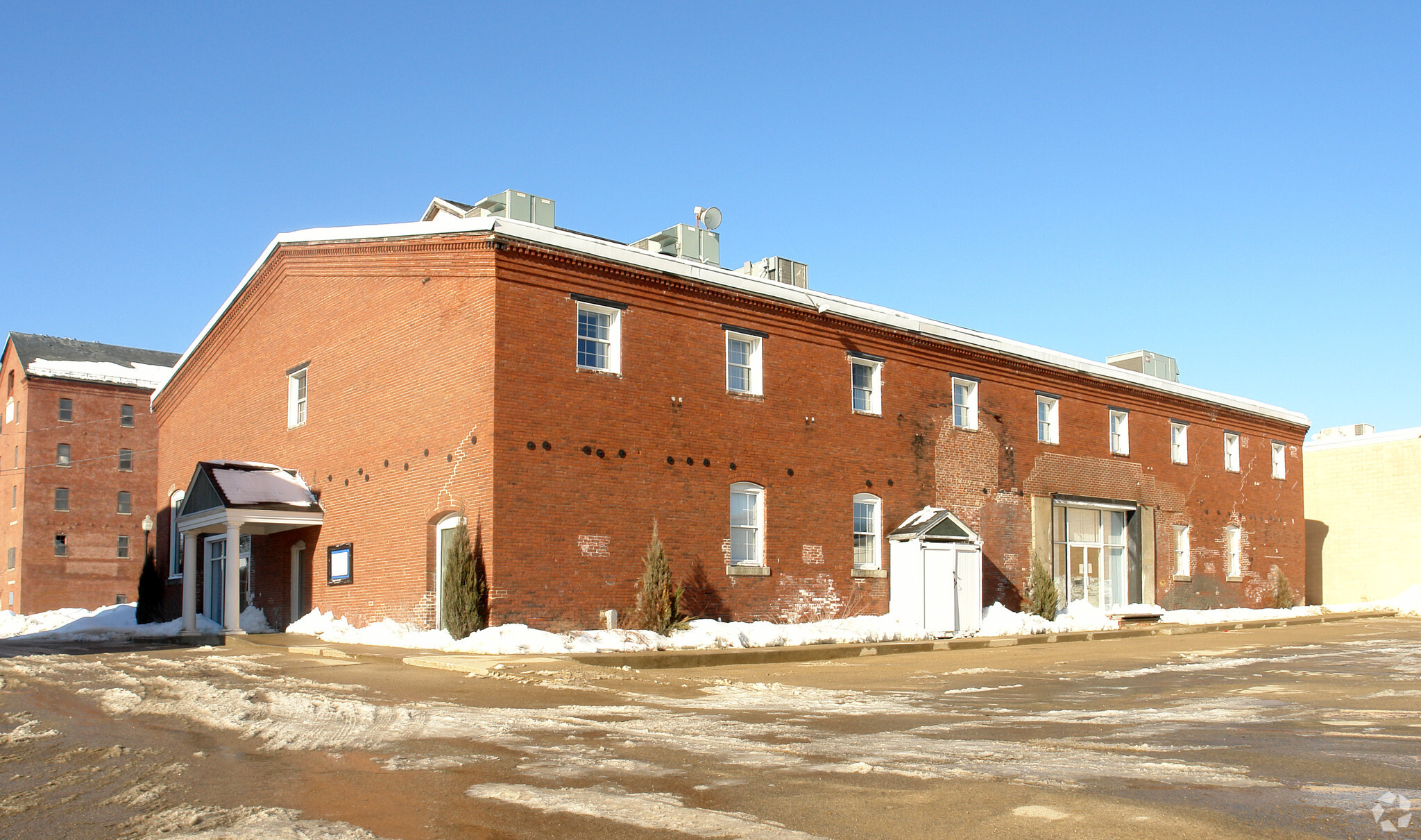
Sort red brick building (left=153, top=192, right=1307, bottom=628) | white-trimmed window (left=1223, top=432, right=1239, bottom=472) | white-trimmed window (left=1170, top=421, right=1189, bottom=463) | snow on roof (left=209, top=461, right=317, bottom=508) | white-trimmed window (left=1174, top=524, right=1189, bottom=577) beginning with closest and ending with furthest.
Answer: red brick building (left=153, top=192, right=1307, bottom=628)
snow on roof (left=209, top=461, right=317, bottom=508)
white-trimmed window (left=1174, top=524, right=1189, bottom=577)
white-trimmed window (left=1170, top=421, right=1189, bottom=463)
white-trimmed window (left=1223, top=432, right=1239, bottom=472)

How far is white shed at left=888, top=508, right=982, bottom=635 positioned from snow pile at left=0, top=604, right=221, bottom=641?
14.6m

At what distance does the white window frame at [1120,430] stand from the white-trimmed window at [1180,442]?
258 cm

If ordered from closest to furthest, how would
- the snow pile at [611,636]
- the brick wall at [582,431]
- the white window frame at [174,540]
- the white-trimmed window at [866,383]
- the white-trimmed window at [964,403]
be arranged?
the snow pile at [611,636]
the brick wall at [582,431]
the white-trimmed window at [866,383]
the white-trimmed window at [964,403]
the white window frame at [174,540]

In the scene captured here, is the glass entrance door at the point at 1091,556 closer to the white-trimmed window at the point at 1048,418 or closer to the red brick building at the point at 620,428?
the red brick building at the point at 620,428

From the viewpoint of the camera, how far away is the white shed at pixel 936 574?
25.0 m

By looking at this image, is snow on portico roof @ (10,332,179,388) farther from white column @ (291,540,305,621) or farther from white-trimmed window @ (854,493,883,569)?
white-trimmed window @ (854,493,883,569)

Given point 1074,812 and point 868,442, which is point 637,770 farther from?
Result: point 868,442

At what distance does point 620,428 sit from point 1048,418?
14716 millimetres

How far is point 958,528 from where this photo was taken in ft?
84.9

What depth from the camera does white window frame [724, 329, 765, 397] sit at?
23.6m

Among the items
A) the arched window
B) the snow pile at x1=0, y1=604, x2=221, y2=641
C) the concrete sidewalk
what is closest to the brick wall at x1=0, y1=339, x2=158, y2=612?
the snow pile at x1=0, y1=604, x2=221, y2=641

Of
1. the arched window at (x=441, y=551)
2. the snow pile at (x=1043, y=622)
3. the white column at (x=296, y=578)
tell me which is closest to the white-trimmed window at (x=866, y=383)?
the snow pile at (x=1043, y=622)

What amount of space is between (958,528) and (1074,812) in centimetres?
2013

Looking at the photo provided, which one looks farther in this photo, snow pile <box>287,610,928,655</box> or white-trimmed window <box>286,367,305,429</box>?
white-trimmed window <box>286,367,305,429</box>
